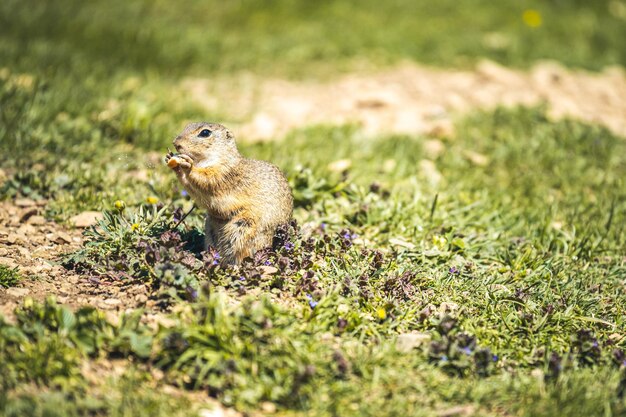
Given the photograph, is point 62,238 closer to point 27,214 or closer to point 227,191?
point 27,214

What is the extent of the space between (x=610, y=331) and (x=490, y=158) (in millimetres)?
2520

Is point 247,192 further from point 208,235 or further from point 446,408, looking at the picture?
point 446,408

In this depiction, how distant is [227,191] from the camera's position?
12.2 ft

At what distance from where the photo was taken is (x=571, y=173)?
5.68 m

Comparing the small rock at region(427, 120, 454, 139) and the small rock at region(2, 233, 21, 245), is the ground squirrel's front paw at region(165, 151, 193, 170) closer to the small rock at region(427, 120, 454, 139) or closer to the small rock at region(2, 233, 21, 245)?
the small rock at region(2, 233, 21, 245)

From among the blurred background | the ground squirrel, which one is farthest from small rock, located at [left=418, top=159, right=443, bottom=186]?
the ground squirrel

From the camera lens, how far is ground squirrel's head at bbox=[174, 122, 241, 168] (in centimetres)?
372

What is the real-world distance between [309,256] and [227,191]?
2.03ft

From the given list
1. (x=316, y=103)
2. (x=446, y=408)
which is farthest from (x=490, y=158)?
(x=446, y=408)

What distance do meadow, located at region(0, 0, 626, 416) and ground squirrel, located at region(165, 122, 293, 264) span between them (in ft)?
0.44

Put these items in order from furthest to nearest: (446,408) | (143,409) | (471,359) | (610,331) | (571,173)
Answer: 1. (571,173)
2. (610,331)
3. (471,359)
4. (446,408)
5. (143,409)

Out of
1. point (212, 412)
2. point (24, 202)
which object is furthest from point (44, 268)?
point (212, 412)

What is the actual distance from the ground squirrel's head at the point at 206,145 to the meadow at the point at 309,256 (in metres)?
0.43

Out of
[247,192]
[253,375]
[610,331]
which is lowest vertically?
[610,331]
